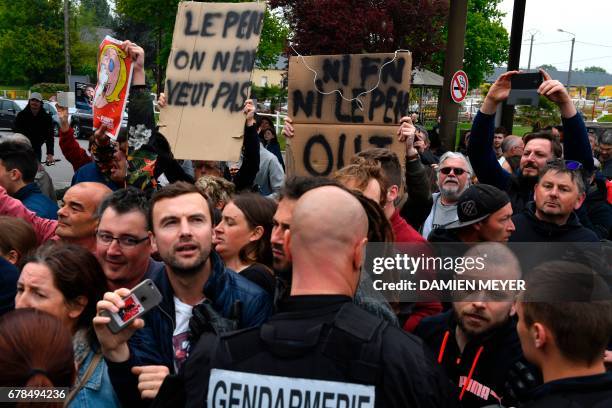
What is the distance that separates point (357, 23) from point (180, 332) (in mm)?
23581

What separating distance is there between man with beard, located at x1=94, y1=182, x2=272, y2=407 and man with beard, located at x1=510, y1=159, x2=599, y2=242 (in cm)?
183

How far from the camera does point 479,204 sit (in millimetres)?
3586

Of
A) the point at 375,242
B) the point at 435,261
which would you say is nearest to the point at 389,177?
the point at 435,261

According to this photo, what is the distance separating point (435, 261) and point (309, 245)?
1.29 metres

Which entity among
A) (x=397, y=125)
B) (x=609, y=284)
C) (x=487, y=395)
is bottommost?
(x=487, y=395)

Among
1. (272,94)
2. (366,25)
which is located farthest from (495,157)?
(272,94)

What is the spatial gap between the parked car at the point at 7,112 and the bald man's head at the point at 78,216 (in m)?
25.7

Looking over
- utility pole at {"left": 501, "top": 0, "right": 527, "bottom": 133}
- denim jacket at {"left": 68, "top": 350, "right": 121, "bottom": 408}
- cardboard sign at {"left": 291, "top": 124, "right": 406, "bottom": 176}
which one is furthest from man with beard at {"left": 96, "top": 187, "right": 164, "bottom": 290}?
utility pole at {"left": 501, "top": 0, "right": 527, "bottom": 133}

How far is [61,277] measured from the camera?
2.65m

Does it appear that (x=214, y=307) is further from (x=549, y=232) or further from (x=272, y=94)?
(x=272, y=94)

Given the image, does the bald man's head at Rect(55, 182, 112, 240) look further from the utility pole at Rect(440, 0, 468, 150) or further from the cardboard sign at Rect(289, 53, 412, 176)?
the utility pole at Rect(440, 0, 468, 150)

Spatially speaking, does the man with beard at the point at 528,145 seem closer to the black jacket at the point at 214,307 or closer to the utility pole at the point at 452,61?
the black jacket at the point at 214,307

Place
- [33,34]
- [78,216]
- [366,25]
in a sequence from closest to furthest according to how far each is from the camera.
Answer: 1. [78,216]
2. [366,25]
3. [33,34]

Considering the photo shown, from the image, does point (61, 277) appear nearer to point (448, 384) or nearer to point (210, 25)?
point (448, 384)
